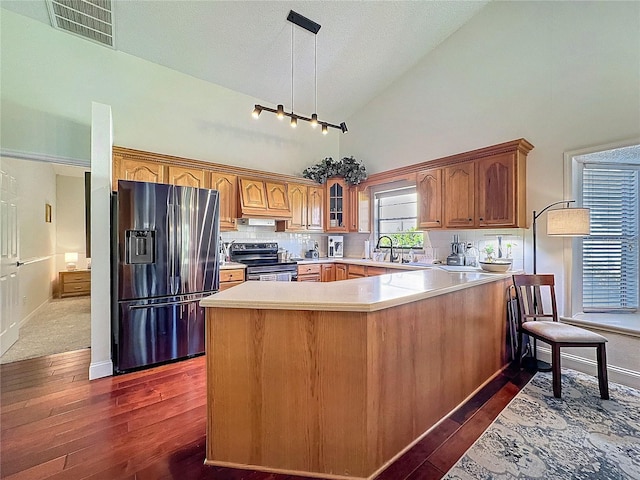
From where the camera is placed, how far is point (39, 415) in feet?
6.75

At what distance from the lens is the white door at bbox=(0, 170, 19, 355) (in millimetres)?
3182

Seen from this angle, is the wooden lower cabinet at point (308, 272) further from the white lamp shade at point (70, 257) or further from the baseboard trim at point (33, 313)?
the white lamp shade at point (70, 257)

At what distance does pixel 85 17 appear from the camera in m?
3.19

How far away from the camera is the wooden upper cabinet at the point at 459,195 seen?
3.45 metres

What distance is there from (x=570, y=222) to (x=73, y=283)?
833cm

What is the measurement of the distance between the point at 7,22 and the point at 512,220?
5.73 meters

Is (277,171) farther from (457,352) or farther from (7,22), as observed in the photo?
(457,352)

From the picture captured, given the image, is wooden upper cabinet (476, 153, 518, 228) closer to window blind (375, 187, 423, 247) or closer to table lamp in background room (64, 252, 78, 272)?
window blind (375, 187, 423, 247)

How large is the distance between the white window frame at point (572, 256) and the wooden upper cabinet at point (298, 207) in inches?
132

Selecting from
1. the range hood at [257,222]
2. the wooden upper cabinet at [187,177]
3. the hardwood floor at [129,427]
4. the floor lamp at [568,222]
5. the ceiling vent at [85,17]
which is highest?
the ceiling vent at [85,17]

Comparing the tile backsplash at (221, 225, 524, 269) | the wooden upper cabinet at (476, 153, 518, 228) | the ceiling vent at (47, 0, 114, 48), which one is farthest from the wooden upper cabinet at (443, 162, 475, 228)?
the ceiling vent at (47, 0, 114, 48)

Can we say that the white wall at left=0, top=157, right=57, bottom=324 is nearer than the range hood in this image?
Yes

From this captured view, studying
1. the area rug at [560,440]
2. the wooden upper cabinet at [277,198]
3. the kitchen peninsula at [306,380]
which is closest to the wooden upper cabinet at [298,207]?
the wooden upper cabinet at [277,198]

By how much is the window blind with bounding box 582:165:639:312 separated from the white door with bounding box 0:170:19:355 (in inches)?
244
